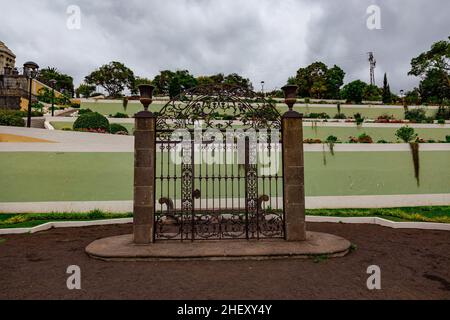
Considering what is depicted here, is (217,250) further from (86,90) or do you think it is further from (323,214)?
(86,90)

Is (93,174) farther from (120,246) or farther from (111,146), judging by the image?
(120,246)

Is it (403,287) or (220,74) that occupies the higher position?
(220,74)

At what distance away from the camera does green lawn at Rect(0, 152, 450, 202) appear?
12.2 m

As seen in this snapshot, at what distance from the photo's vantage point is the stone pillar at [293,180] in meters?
7.29

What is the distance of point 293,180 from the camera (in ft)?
24.0

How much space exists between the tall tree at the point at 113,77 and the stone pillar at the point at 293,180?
4368 cm

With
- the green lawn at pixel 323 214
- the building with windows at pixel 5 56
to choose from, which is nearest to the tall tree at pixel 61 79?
the building with windows at pixel 5 56

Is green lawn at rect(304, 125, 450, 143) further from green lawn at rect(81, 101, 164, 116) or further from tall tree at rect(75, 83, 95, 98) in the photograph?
tall tree at rect(75, 83, 95, 98)

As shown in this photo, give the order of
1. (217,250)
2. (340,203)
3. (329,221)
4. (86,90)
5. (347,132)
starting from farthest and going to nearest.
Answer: (86,90)
(347,132)
(340,203)
(329,221)
(217,250)

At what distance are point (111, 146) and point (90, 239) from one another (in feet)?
18.3

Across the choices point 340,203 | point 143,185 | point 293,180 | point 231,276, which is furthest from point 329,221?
point 143,185

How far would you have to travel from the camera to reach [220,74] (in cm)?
5006

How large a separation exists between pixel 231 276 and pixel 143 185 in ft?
10.2
